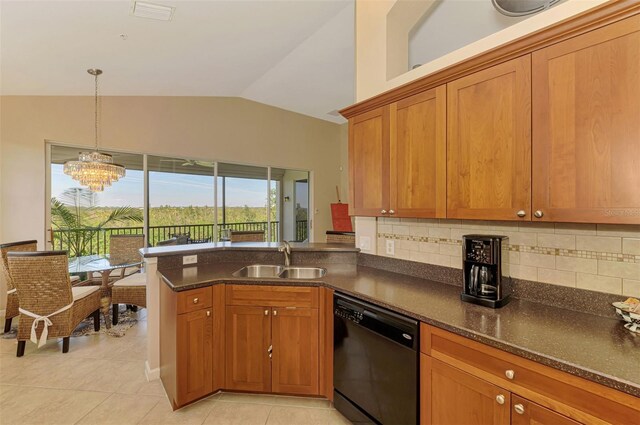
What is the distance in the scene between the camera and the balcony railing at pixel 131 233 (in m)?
4.37

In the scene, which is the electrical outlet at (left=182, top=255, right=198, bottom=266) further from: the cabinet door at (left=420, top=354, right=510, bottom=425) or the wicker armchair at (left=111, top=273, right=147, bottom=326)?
the cabinet door at (left=420, top=354, right=510, bottom=425)

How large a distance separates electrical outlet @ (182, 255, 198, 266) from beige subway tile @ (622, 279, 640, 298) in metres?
2.90

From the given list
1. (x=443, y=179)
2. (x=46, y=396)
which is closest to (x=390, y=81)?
(x=443, y=179)

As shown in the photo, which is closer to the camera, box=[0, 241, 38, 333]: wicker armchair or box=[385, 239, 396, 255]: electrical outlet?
box=[385, 239, 396, 255]: electrical outlet

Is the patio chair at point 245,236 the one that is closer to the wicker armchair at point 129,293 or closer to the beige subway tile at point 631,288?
the wicker armchair at point 129,293

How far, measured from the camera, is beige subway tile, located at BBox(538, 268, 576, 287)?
1.62 meters

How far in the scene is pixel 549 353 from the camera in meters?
1.14

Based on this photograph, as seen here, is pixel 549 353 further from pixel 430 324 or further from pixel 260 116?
pixel 260 116

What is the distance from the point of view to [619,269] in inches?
58.0

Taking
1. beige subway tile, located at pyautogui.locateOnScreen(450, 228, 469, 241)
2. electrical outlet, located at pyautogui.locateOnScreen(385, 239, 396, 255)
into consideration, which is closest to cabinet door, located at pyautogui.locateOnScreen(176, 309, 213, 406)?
electrical outlet, located at pyautogui.locateOnScreen(385, 239, 396, 255)

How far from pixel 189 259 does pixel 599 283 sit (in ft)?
9.33

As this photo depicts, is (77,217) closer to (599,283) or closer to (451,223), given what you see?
(451,223)

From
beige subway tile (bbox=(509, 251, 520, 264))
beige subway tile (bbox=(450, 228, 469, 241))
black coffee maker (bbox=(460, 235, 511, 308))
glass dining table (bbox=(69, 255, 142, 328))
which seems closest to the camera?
black coffee maker (bbox=(460, 235, 511, 308))

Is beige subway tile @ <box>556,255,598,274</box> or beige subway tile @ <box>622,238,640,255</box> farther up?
beige subway tile @ <box>622,238,640,255</box>
